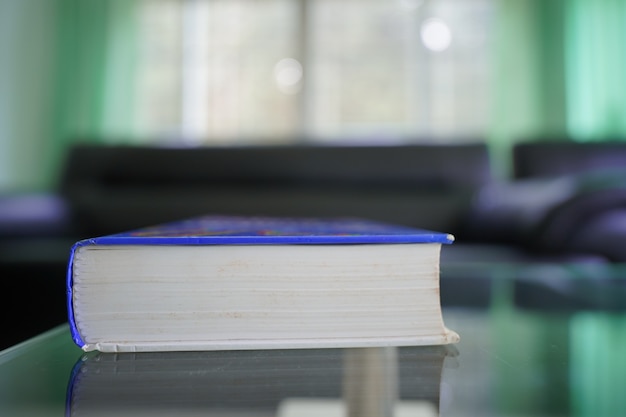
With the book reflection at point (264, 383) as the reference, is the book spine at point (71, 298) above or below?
above

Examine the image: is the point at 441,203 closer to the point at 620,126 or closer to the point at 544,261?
the point at 544,261

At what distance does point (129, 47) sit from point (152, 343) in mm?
3056

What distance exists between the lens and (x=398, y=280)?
28 cm

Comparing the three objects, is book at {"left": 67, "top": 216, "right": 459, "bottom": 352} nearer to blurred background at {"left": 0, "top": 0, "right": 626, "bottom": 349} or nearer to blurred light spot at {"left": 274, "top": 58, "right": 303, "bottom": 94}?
blurred background at {"left": 0, "top": 0, "right": 626, "bottom": 349}

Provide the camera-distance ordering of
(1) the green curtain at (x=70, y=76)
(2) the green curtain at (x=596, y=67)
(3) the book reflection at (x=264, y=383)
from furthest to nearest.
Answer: (1) the green curtain at (x=70, y=76), (2) the green curtain at (x=596, y=67), (3) the book reflection at (x=264, y=383)

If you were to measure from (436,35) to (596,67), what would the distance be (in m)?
0.84

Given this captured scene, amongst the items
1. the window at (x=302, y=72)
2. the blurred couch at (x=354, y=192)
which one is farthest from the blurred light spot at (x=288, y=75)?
the blurred couch at (x=354, y=192)

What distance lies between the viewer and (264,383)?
0.72 ft

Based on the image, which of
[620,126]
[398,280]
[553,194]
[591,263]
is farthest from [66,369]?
[620,126]

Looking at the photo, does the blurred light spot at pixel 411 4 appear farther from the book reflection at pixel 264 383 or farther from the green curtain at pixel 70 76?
the book reflection at pixel 264 383

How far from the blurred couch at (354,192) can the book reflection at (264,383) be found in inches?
34.6

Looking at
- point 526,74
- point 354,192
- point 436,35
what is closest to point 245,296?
point 354,192

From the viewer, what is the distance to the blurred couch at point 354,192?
1115mm

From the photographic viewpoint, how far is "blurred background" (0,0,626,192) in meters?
2.86
